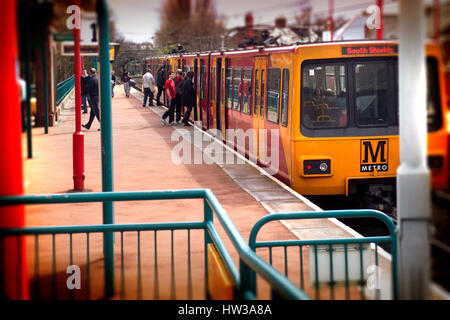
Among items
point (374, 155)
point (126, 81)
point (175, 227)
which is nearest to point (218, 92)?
point (374, 155)

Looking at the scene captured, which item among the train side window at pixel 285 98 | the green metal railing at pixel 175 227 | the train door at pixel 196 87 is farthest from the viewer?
the train door at pixel 196 87

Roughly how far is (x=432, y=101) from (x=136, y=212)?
8.01m

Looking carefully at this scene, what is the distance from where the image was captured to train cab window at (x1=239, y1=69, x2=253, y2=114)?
620 inches

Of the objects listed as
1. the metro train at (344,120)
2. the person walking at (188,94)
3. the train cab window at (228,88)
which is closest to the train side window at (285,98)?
the metro train at (344,120)

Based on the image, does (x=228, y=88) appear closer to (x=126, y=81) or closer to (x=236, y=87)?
(x=236, y=87)

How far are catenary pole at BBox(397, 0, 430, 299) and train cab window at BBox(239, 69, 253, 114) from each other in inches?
496

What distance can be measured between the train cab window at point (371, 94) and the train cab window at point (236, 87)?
213 inches

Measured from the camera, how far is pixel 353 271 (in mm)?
5922

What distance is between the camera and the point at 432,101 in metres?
3.06

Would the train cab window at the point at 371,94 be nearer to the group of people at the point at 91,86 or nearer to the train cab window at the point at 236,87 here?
the train cab window at the point at 236,87

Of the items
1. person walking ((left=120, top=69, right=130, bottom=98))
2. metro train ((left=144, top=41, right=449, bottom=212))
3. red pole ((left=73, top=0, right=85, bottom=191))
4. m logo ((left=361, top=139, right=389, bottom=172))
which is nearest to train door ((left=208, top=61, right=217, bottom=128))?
metro train ((left=144, top=41, right=449, bottom=212))

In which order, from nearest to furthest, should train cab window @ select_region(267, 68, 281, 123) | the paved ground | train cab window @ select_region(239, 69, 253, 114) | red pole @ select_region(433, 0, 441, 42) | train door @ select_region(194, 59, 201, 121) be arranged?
red pole @ select_region(433, 0, 441, 42)
the paved ground
train cab window @ select_region(267, 68, 281, 123)
train cab window @ select_region(239, 69, 253, 114)
train door @ select_region(194, 59, 201, 121)

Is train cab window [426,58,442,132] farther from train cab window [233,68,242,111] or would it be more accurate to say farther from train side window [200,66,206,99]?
train side window [200,66,206,99]

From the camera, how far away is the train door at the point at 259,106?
565 inches
